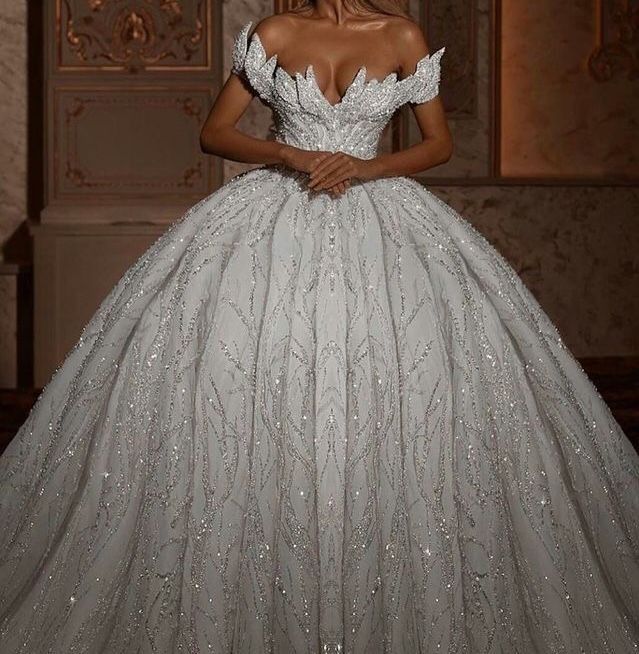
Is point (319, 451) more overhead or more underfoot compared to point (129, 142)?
more underfoot

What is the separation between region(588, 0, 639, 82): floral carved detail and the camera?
877 cm

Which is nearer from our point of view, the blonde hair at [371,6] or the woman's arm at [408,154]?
the woman's arm at [408,154]

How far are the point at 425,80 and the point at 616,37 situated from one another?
551 centimetres

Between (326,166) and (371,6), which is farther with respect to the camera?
(371,6)

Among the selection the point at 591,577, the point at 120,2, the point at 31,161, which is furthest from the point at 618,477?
the point at 31,161

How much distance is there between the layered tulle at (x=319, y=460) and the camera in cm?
299

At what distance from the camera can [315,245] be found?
335 centimetres

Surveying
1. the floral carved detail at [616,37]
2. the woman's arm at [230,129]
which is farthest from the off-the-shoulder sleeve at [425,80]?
the floral carved detail at [616,37]

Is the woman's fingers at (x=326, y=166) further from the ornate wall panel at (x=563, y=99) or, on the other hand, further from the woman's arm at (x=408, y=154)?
the ornate wall panel at (x=563, y=99)

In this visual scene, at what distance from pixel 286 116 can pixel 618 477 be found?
3.73ft

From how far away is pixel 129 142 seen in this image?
7820 millimetres

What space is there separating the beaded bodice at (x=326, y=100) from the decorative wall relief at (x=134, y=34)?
421 centimetres

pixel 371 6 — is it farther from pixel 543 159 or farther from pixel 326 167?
pixel 543 159

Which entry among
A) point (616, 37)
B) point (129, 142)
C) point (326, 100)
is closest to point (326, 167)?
point (326, 100)
